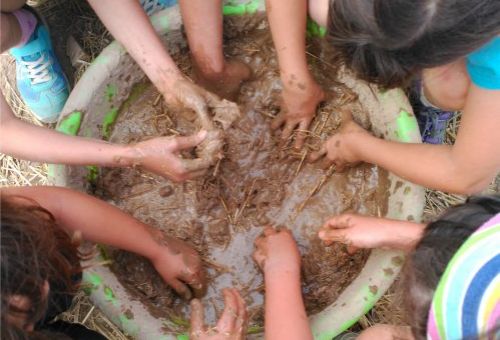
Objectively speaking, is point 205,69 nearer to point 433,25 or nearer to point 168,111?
point 168,111

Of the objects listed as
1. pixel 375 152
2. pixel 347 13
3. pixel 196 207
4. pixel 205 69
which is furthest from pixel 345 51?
pixel 196 207

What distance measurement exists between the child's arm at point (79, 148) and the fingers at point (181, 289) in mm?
253

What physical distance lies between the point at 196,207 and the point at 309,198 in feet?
0.84

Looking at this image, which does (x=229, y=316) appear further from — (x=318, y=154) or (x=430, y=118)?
(x=430, y=118)

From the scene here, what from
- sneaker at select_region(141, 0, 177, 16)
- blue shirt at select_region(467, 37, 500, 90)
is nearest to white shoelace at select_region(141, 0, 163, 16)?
sneaker at select_region(141, 0, 177, 16)

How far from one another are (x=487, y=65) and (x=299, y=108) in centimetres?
43

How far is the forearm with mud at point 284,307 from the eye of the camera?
1.02 metres

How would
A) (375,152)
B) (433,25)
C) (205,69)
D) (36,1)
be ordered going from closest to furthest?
(433,25) < (375,152) < (205,69) < (36,1)

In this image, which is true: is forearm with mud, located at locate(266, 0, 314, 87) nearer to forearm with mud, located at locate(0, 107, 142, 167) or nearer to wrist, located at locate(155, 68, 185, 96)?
wrist, located at locate(155, 68, 185, 96)

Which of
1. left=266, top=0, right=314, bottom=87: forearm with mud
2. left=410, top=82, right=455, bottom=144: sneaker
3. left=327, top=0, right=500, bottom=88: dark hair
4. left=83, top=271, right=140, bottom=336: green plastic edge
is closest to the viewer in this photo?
left=327, top=0, right=500, bottom=88: dark hair

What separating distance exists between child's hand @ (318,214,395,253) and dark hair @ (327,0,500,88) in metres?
0.30

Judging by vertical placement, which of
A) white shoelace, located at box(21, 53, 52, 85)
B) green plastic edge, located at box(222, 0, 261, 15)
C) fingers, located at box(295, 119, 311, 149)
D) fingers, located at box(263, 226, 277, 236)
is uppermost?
green plastic edge, located at box(222, 0, 261, 15)

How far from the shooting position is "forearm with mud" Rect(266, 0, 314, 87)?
45.3 inches

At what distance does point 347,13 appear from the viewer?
0.85m
